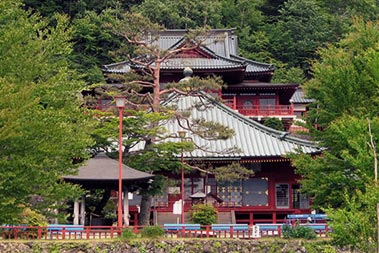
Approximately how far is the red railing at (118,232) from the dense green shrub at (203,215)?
11.4 ft

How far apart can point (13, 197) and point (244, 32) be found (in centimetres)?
5088

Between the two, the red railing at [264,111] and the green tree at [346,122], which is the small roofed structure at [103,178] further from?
the red railing at [264,111]

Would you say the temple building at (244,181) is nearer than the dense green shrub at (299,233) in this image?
No

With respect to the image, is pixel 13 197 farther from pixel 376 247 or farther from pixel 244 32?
pixel 244 32

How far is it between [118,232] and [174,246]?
6.86 ft

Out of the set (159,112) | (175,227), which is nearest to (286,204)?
(159,112)

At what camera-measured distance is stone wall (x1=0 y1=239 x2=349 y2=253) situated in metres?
21.7

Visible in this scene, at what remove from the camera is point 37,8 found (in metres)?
67.3

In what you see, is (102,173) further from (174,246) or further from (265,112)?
(265,112)

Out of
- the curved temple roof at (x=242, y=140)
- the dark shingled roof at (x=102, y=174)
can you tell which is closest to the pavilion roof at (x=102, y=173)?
the dark shingled roof at (x=102, y=174)

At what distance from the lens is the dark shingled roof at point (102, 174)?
2548 centimetres

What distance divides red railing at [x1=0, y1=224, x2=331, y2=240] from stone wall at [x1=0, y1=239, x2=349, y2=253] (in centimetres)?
59

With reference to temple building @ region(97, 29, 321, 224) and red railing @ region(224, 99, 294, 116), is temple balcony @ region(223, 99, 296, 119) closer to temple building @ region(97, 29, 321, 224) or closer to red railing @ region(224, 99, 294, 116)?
red railing @ region(224, 99, 294, 116)

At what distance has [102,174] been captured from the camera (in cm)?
2581
